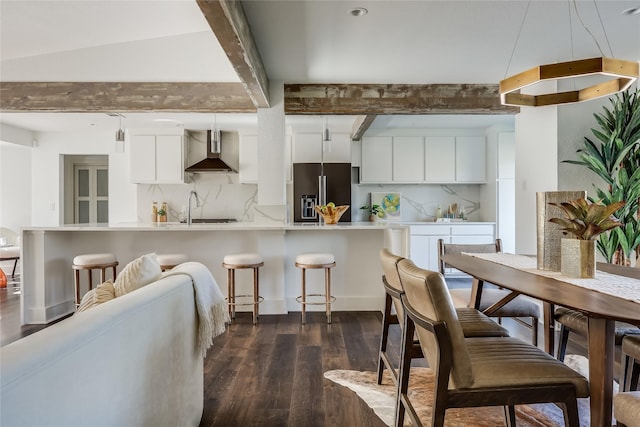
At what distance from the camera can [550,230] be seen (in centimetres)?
210

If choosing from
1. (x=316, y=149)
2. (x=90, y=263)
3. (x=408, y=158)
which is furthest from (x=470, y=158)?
(x=90, y=263)

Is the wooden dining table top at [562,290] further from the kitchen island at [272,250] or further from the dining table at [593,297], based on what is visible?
the kitchen island at [272,250]

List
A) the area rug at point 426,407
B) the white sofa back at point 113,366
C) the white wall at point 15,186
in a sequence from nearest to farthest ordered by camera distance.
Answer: the white sofa back at point 113,366, the area rug at point 426,407, the white wall at point 15,186

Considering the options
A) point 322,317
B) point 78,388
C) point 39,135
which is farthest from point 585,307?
point 39,135

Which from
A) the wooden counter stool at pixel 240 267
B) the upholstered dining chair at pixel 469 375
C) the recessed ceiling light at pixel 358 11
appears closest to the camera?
the upholstered dining chair at pixel 469 375

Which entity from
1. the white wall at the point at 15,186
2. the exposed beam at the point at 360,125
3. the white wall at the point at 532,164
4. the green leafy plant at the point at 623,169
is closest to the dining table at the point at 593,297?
the green leafy plant at the point at 623,169

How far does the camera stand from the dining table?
1.27 metres

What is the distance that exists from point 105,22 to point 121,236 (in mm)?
2068

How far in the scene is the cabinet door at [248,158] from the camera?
21.2ft

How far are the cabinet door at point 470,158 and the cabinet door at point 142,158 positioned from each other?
16.8 ft

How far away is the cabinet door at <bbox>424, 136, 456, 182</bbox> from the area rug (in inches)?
168

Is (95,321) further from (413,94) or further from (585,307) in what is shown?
(413,94)

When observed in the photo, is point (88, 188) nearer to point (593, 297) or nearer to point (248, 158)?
point (248, 158)

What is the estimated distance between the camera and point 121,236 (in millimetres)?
4090
